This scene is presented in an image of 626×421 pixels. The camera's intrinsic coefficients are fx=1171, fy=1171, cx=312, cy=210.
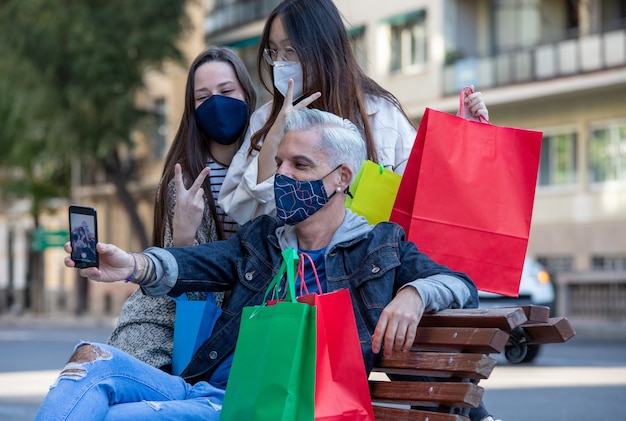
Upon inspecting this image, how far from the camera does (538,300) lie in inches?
628

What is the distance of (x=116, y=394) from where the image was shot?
3621mm

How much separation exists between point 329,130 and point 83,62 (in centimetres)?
2866

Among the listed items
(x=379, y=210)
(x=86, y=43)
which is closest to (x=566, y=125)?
(x=86, y=43)

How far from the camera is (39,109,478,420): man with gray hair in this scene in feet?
11.6

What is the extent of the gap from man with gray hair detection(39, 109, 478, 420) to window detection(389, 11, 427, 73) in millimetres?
27665

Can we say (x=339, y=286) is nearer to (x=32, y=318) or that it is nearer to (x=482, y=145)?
(x=482, y=145)

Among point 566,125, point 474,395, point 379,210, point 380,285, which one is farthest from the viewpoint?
point 566,125

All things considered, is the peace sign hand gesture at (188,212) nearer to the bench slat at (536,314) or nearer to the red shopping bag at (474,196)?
the red shopping bag at (474,196)

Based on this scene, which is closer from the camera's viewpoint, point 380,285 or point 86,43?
point 380,285

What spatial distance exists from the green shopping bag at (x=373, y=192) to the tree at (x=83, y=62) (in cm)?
2805

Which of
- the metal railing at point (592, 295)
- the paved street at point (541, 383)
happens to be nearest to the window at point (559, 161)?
the metal railing at point (592, 295)

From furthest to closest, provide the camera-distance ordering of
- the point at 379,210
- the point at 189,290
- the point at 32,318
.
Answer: the point at 32,318 < the point at 379,210 < the point at 189,290

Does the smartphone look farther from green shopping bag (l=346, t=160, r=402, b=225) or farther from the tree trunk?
the tree trunk

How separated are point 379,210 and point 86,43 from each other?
28.3m
